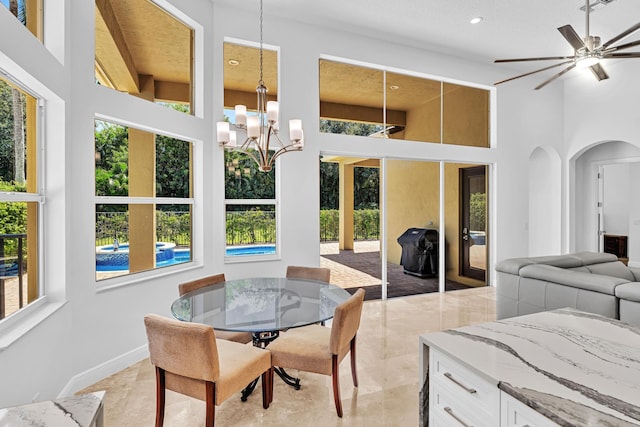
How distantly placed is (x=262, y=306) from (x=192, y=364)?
699 mm

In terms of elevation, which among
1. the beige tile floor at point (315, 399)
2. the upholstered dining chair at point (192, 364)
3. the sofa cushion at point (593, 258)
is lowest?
the beige tile floor at point (315, 399)

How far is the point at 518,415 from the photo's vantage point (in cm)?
105

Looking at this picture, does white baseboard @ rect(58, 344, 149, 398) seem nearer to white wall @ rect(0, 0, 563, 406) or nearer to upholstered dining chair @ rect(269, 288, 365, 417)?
white wall @ rect(0, 0, 563, 406)

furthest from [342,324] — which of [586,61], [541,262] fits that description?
[586,61]

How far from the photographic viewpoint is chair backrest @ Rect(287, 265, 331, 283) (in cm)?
344

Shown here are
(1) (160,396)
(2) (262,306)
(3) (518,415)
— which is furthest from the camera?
(2) (262,306)

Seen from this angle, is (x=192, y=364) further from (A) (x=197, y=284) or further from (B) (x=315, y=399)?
(A) (x=197, y=284)

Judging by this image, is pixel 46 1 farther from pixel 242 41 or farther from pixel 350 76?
pixel 350 76

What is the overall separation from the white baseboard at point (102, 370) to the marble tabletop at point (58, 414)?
1512mm

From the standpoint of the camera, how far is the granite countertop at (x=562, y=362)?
3.14 feet

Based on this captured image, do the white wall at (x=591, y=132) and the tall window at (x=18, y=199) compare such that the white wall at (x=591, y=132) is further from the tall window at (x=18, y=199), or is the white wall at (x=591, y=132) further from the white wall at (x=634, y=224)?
the tall window at (x=18, y=199)

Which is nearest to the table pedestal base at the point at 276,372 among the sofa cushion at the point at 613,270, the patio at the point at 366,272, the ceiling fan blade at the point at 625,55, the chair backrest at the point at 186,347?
the chair backrest at the point at 186,347

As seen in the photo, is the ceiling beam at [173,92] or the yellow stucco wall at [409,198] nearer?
the ceiling beam at [173,92]

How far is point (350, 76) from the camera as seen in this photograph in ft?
16.6
